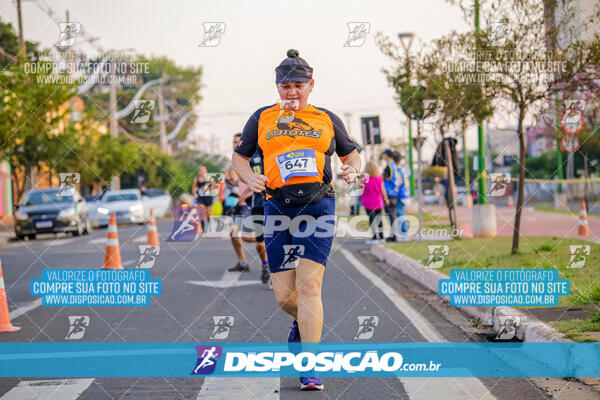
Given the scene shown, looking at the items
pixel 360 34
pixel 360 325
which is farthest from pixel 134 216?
pixel 360 325

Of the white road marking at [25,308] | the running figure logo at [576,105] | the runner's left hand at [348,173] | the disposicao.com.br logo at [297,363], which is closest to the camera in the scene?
the runner's left hand at [348,173]

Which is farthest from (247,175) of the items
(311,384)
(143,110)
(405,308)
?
(143,110)

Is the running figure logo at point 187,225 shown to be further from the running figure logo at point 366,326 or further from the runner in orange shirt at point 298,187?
the runner in orange shirt at point 298,187

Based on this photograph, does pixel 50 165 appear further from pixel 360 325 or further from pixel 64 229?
pixel 360 325

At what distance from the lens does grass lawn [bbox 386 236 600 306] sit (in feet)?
29.6

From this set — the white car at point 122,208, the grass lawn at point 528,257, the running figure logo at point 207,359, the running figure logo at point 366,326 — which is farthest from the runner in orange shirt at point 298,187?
the white car at point 122,208

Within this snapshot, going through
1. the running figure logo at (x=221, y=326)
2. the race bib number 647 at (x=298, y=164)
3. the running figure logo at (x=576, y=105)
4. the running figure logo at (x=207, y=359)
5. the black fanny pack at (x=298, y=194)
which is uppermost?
the running figure logo at (x=576, y=105)

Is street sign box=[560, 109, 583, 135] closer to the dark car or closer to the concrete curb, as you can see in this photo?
the concrete curb

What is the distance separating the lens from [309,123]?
5430mm

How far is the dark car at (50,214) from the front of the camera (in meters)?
25.5

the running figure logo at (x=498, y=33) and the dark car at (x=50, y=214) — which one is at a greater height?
the running figure logo at (x=498, y=33)

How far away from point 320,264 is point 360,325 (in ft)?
8.38

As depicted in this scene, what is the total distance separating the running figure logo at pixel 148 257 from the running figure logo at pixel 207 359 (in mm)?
7867

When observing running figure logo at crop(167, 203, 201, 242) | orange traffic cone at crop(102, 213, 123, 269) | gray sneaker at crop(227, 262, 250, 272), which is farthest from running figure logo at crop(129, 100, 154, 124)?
running figure logo at crop(167, 203, 201, 242)
